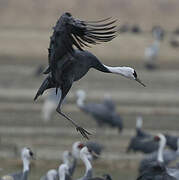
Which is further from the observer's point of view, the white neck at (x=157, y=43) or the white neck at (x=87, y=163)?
the white neck at (x=157, y=43)

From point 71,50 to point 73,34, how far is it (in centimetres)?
18

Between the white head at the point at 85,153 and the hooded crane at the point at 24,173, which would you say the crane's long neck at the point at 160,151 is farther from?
the hooded crane at the point at 24,173

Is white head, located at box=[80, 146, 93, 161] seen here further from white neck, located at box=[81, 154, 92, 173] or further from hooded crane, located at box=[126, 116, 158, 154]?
hooded crane, located at box=[126, 116, 158, 154]

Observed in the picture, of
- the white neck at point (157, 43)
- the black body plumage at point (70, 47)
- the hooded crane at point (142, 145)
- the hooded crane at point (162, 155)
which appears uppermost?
the black body plumage at point (70, 47)

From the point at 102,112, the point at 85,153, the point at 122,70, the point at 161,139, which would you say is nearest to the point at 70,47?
the point at 122,70

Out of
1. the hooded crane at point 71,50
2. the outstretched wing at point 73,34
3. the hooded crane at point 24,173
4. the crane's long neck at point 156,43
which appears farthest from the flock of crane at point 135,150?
the crane's long neck at point 156,43

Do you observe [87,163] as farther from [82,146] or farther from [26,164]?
[82,146]

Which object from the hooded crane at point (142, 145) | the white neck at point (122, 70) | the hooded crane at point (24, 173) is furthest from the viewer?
the hooded crane at point (142, 145)

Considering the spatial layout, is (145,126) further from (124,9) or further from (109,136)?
(124,9)

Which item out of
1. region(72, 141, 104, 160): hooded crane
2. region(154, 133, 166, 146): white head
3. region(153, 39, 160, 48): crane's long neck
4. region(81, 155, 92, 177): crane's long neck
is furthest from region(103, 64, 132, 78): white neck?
region(153, 39, 160, 48): crane's long neck

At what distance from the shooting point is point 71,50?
29.1ft

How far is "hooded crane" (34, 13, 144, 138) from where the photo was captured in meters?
8.61

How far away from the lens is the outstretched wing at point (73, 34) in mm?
8594

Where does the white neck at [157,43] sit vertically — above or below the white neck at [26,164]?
below
